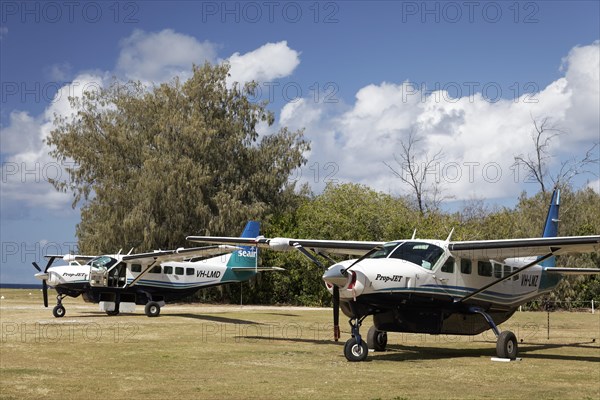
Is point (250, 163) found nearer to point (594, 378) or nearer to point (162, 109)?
point (162, 109)

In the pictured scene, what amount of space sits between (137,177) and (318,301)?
1423 centimetres

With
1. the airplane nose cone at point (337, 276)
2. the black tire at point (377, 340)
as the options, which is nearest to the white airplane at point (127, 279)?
the black tire at point (377, 340)

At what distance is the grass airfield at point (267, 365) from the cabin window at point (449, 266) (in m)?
1.99

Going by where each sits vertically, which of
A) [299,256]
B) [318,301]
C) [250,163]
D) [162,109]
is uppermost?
[162,109]

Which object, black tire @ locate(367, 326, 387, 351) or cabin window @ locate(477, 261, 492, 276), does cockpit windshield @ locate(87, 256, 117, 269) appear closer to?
black tire @ locate(367, 326, 387, 351)

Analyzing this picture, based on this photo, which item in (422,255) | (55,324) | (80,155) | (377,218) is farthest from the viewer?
(80,155)

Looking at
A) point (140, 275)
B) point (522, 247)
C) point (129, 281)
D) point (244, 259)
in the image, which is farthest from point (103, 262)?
point (522, 247)

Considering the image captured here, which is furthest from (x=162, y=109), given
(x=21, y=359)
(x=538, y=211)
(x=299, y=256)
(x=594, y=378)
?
(x=594, y=378)

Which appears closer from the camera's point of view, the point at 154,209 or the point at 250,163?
the point at 154,209

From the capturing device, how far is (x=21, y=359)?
1515cm

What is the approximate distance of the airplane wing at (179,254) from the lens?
2770 cm

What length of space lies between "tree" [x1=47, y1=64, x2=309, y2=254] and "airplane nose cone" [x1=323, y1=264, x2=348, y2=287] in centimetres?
3208

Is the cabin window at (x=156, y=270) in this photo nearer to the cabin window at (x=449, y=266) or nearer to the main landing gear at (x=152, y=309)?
the main landing gear at (x=152, y=309)

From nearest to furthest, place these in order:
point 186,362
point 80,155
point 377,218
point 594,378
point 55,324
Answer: point 594,378 < point 186,362 < point 55,324 < point 377,218 < point 80,155
